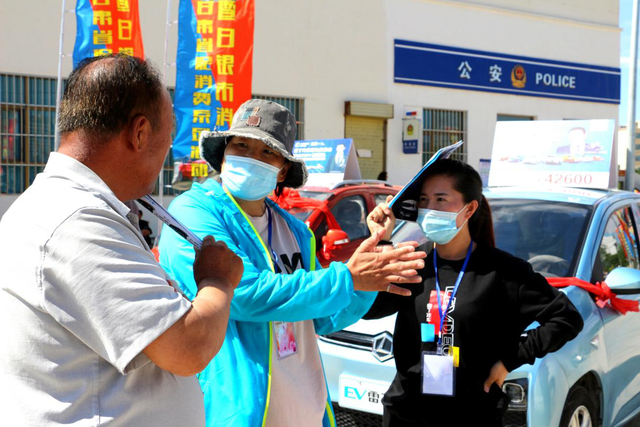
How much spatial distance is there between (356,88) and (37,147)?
742 centimetres

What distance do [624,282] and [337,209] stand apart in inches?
172

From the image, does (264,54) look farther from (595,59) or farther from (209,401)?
(209,401)

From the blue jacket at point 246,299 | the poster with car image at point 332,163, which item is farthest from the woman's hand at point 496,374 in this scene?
the poster with car image at point 332,163

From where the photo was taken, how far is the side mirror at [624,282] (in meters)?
3.71

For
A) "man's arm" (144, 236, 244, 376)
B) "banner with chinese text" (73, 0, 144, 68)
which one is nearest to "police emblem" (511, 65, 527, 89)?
"banner with chinese text" (73, 0, 144, 68)

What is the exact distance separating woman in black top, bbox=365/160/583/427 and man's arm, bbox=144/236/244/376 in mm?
1154

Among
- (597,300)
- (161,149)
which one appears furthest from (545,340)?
(161,149)

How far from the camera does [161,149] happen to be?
4.82ft

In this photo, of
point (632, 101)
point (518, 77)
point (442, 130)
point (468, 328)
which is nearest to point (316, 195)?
point (468, 328)

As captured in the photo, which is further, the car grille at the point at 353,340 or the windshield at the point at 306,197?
the windshield at the point at 306,197

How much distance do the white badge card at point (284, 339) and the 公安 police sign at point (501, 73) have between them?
15096 millimetres

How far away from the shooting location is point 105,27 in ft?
30.8

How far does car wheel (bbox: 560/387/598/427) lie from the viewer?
3330mm

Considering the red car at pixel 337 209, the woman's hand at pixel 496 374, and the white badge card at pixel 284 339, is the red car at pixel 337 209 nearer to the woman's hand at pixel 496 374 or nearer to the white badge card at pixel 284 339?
the woman's hand at pixel 496 374
